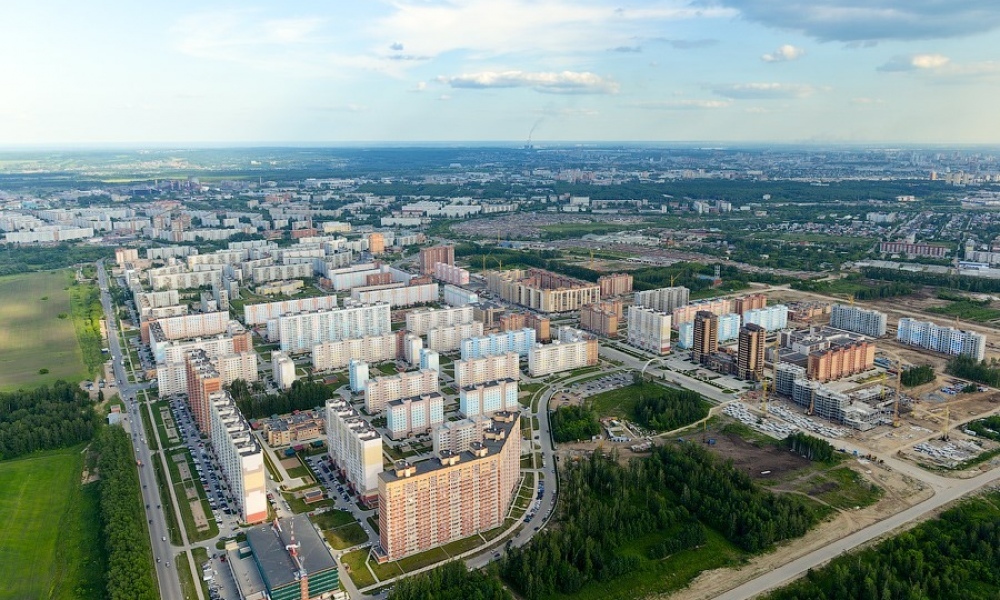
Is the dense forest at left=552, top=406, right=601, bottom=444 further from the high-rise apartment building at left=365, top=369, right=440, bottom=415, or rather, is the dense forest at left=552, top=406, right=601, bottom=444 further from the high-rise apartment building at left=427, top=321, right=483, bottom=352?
the high-rise apartment building at left=427, top=321, right=483, bottom=352

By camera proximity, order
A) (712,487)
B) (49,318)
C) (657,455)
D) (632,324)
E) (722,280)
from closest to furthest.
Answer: (712,487) → (657,455) → (632,324) → (49,318) → (722,280)

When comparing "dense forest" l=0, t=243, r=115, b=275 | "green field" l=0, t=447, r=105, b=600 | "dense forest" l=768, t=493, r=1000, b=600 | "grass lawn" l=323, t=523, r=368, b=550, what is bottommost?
"green field" l=0, t=447, r=105, b=600

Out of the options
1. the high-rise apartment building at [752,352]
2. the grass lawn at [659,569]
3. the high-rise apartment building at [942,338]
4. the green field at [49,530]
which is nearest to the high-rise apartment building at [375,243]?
the high-rise apartment building at [752,352]

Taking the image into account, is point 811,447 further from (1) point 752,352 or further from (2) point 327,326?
(2) point 327,326

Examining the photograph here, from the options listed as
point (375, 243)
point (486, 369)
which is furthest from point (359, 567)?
point (375, 243)

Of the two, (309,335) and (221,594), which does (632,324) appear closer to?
(309,335)

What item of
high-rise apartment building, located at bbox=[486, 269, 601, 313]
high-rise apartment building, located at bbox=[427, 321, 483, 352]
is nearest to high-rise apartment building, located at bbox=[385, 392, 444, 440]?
high-rise apartment building, located at bbox=[427, 321, 483, 352]

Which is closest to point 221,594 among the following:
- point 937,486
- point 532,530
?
point 532,530
